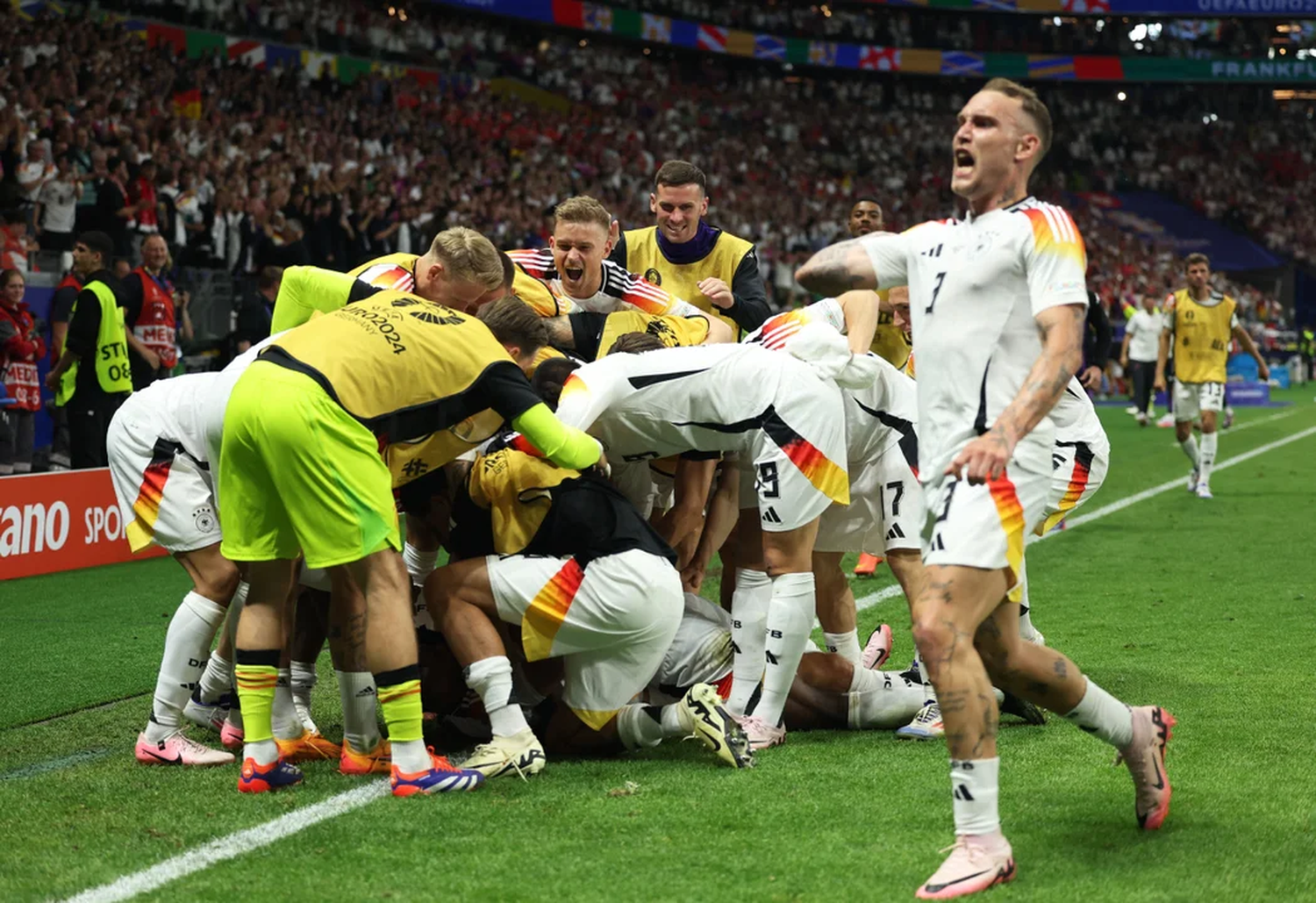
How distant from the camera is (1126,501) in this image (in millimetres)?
14633

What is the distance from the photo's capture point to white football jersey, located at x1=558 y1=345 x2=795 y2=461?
221 inches

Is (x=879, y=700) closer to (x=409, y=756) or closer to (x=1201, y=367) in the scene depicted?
(x=409, y=756)

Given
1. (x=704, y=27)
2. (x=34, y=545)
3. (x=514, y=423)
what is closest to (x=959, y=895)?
(x=514, y=423)

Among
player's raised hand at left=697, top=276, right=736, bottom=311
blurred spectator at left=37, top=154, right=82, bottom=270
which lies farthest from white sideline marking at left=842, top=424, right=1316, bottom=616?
blurred spectator at left=37, top=154, right=82, bottom=270

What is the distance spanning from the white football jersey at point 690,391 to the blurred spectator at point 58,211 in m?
11.5

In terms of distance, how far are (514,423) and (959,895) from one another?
6.84 ft

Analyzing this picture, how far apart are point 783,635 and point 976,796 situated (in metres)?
1.71

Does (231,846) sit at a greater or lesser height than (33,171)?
lesser

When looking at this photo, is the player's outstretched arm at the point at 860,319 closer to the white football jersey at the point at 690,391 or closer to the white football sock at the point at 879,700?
the white football jersey at the point at 690,391

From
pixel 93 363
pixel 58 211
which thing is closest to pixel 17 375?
pixel 93 363

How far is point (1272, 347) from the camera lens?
143ft

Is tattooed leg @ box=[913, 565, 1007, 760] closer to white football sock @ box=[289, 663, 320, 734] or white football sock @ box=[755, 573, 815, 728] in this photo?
white football sock @ box=[755, 573, 815, 728]

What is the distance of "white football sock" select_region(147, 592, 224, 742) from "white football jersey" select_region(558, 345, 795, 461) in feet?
5.20

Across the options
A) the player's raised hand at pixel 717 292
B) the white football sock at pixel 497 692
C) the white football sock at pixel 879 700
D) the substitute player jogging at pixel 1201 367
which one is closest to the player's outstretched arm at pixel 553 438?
the white football sock at pixel 497 692
